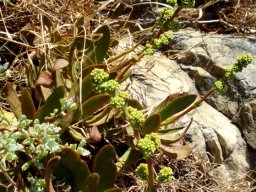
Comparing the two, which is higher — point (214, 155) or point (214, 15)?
point (214, 15)

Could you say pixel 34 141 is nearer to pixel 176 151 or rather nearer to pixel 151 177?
pixel 151 177

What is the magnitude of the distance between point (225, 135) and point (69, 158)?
38.7 inches

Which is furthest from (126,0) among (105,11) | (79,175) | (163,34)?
(79,175)

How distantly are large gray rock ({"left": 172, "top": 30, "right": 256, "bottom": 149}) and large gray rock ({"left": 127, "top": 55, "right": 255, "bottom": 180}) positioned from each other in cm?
5

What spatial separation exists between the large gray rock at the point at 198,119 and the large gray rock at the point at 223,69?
5 centimetres

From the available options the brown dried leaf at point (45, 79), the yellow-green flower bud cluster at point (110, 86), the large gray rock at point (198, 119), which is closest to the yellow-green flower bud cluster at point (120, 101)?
the yellow-green flower bud cluster at point (110, 86)

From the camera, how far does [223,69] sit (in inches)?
108

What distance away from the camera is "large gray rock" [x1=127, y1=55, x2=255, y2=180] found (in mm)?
2471

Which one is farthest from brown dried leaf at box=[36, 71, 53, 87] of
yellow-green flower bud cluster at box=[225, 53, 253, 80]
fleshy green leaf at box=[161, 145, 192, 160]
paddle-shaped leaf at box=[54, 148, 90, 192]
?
yellow-green flower bud cluster at box=[225, 53, 253, 80]

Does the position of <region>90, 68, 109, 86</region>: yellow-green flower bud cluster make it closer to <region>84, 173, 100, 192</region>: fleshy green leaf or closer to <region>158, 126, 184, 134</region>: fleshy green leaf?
<region>84, 173, 100, 192</region>: fleshy green leaf

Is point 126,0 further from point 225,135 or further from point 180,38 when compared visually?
point 225,135

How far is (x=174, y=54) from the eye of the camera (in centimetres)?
281

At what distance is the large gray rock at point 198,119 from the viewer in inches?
97.3

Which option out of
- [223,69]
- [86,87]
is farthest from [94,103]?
[223,69]
